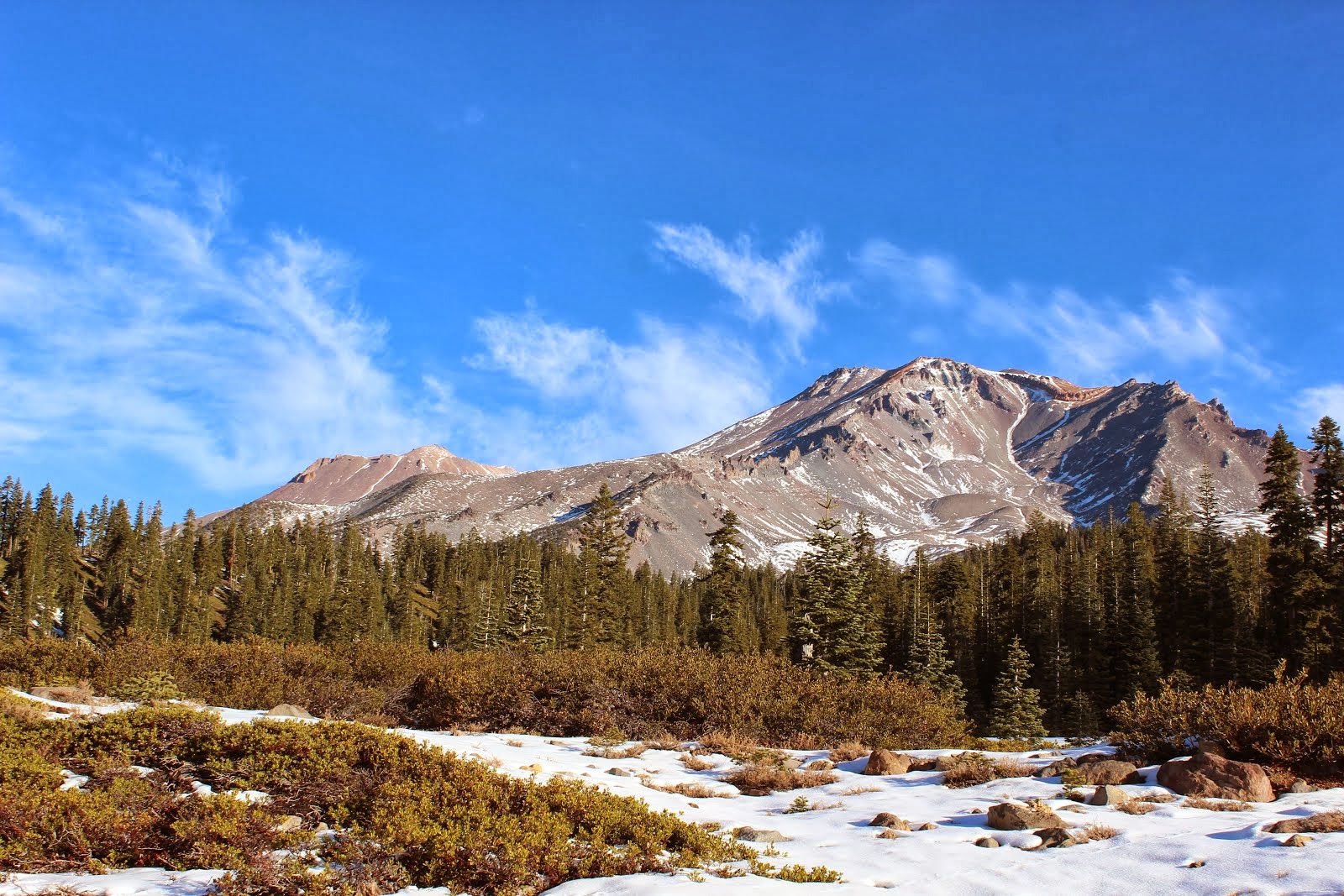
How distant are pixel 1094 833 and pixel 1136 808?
1.20 m

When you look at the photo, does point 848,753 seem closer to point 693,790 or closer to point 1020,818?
point 693,790

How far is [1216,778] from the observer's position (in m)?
9.53

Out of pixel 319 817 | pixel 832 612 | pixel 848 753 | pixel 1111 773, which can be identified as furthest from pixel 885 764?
pixel 832 612

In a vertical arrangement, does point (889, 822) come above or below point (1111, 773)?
below

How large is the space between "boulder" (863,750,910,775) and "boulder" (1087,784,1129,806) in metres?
3.18

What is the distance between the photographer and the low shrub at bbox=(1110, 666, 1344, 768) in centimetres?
989

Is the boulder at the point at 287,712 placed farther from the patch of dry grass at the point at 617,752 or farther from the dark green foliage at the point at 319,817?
the dark green foliage at the point at 319,817

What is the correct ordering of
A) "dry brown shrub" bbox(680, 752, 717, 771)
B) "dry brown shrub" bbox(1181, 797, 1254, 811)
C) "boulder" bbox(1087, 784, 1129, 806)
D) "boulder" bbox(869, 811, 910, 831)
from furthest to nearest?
"dry brown shrub" bbox(680, 752, 717, 771) < "boulder" bbox(1087, 784, 1129, 806) < "dry brown shrub" bbox(1181, 797, 1254, 811) < "boulder" bbox(869, 811, 910, 831)

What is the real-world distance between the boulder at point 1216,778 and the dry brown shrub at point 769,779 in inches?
158

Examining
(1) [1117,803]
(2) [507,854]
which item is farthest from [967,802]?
(2) [507,854]

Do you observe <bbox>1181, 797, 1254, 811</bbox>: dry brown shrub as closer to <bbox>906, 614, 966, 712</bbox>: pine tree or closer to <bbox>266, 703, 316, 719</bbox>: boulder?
<bbox>266, 703, 316, 719</bbox>: boulder

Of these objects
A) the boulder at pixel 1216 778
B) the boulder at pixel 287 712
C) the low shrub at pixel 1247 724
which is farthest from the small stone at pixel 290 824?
the low shrub at pixel 1247 724

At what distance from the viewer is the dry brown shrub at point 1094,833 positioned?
786 cm

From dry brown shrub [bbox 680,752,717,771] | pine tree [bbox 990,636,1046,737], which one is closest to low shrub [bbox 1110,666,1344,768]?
dry brown shrub [bbox 680,752,717,771]
